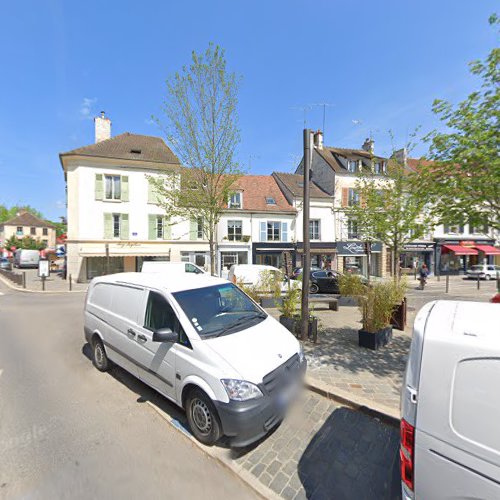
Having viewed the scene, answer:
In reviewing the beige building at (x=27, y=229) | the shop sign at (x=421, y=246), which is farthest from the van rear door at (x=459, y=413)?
the beige building at (x=27, y=229)

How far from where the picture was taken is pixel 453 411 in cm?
150

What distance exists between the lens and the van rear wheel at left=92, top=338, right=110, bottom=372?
471 centimetres

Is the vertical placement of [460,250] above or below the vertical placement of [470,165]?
below

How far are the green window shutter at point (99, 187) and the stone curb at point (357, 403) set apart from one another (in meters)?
20.0

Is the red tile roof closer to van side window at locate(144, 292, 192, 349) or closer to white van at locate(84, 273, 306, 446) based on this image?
white van at locate(84, 273, 306, 446)

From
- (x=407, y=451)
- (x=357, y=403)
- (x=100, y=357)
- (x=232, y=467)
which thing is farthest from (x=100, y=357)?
(x=407, y=451)

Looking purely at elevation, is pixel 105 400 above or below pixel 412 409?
below

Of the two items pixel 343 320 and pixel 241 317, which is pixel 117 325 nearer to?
pixel 241 317

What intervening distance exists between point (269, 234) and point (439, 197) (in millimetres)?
17967

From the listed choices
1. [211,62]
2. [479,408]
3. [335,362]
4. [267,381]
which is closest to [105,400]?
[267,381]

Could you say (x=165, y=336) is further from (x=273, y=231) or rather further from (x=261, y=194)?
(x=261, y=194)

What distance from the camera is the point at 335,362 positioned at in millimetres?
4867

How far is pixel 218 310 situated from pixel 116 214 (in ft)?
61.7

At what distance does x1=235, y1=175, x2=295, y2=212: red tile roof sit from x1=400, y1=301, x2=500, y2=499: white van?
20877 mm
